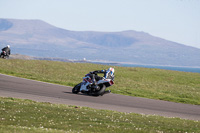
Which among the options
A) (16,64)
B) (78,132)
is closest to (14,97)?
(78,132)

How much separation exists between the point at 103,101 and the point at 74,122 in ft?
28.7

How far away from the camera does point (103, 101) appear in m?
23.5

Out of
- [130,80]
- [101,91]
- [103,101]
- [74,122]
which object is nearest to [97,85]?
[101,91]

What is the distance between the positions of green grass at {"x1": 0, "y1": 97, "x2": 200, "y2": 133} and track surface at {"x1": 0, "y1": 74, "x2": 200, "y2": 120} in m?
3.48

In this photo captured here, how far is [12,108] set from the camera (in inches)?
667

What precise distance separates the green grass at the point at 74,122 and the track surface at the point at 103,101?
3.48 meters

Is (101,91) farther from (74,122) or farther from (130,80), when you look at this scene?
(130,80)

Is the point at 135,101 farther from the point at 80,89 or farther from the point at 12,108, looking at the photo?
the point at 12,108

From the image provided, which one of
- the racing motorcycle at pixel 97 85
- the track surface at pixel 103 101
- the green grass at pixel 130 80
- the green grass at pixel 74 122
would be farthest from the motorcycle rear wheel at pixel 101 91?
the green grass at pixel 74 122

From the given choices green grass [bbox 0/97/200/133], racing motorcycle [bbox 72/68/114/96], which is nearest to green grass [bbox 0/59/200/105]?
racing motorcycle [bbox 72/68/114/96]

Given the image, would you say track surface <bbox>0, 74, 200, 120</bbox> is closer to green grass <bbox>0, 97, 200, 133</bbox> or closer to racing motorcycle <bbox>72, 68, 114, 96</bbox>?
racing motorcycle <bbox>72, 68, 114, 96</bbox>

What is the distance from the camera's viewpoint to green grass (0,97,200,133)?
44.1ft

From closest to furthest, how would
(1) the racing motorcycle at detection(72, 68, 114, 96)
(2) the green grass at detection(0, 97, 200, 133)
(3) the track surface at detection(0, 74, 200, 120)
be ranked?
(2) the green grass at detection(0, 97, 200, 133)
(3) the track surface at detection(0, 74, 200, 120)
(1) the racing motorcycle at detection(72, 68, 114, 96)

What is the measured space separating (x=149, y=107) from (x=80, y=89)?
5355 mm
